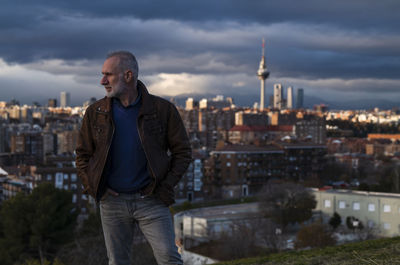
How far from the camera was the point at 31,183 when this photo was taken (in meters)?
38.1

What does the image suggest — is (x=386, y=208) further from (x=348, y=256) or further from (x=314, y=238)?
(x=348, y=256)

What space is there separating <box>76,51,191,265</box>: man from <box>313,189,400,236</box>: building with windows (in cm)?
2983

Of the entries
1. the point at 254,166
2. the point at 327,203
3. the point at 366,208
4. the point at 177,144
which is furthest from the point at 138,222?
the point at 254,166

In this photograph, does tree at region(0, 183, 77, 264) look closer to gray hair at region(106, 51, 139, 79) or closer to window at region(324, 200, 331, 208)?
window at region(324, 200, 331, 208)

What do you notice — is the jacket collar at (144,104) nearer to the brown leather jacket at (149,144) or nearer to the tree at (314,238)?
the brown leather jacket at (149,144)

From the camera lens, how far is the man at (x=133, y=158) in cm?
311

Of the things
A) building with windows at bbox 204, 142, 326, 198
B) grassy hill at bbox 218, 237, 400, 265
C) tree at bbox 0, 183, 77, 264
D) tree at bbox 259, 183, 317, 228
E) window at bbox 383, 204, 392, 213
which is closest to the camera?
grassy hill at bbox 218, 237, 400, 265

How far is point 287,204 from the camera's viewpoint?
33.7 meters

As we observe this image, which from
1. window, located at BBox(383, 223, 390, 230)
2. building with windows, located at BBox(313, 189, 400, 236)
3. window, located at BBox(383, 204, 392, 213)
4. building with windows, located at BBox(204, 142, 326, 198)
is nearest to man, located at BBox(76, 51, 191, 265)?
building with windows, located at BBox(313, 189, 400, 236)

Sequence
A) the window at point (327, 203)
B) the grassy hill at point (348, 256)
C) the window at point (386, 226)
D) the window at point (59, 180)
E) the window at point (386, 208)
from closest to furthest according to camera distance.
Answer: the grassy hill at point (348, 256)
the window at point (386, 226)
the window at point (386, 208)
the window at point (327, 203)
the window at point (59, 180)

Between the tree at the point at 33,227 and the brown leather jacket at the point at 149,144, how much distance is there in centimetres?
1977

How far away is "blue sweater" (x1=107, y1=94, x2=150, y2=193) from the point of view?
3127mm

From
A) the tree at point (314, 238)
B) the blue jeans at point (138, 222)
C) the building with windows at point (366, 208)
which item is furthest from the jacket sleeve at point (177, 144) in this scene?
the building with windows at point (366, 208)

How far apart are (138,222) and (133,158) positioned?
0.42 metres
